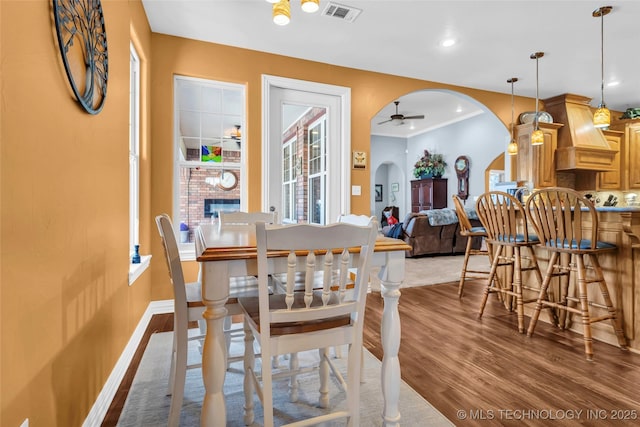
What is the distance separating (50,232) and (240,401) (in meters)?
1.18

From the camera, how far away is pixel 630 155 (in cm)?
562

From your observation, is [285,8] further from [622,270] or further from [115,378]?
[622,270]

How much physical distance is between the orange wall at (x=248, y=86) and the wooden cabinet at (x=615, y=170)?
3814 millimetres

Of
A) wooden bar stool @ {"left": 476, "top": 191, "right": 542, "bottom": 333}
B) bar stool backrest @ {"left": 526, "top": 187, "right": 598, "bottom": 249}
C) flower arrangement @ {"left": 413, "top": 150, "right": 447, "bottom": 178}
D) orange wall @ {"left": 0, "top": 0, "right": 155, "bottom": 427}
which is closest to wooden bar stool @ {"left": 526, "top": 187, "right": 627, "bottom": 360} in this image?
bar stool backrest @ {"left": 526, "top": 187, "right": 598, "bottom": 249}

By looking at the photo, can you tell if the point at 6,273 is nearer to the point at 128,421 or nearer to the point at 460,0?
the point at 128,421

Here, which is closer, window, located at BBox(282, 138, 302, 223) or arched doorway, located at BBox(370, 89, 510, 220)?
window, located at BBox(282, 138, 302, 223)

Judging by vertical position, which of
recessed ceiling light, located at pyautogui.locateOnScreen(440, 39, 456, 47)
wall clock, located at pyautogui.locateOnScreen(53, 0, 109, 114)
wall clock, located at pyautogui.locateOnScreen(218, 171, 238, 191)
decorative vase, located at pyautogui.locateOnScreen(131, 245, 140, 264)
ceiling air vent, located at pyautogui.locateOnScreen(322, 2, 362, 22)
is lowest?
decorative vase, located at pyautogui.locateOnScreen(131, 245, 140, 264)

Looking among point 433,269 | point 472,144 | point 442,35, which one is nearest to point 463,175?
point 472,144

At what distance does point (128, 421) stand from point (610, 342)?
3.11m

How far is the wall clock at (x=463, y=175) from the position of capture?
7.96m

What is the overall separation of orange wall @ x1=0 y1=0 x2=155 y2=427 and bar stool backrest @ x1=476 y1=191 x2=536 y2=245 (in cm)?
276

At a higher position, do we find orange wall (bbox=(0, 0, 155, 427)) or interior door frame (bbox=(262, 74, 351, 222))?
interior door frame (bbox=(262, 74, 351, 222))

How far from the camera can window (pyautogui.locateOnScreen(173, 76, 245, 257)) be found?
3279 millimetres

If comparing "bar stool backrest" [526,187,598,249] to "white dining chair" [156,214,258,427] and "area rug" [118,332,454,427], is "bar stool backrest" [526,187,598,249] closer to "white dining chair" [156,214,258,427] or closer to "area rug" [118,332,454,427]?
"area rug" [118,332,454,427]
